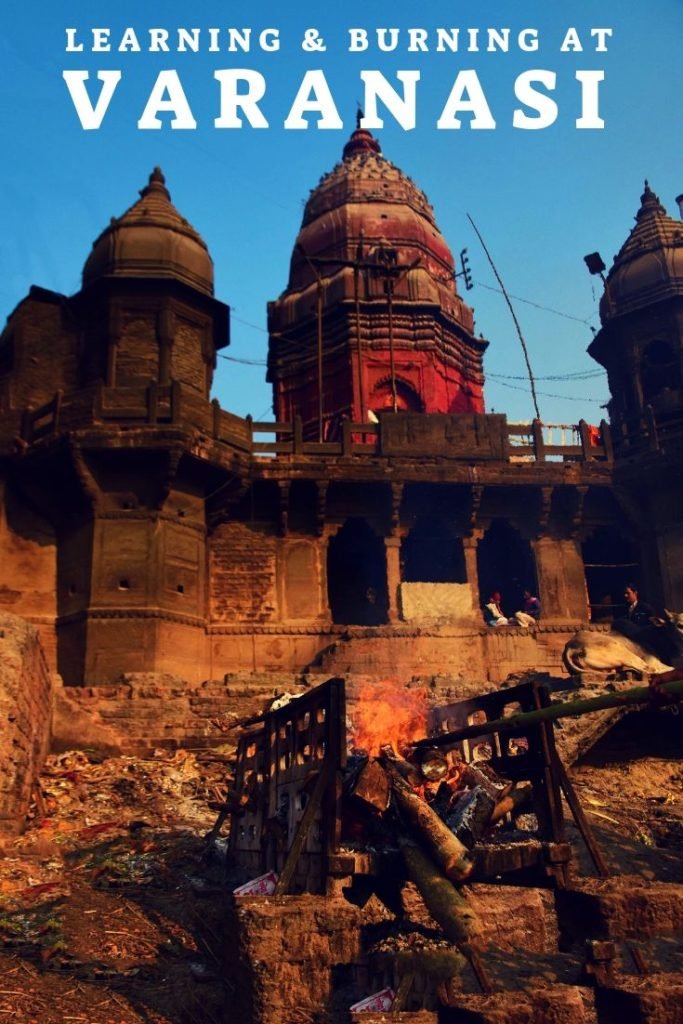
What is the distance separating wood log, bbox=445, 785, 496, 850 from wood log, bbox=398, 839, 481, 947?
1.04 ft

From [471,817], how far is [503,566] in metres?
17.4

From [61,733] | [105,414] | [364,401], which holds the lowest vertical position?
[61,733]

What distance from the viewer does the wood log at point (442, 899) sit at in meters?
4.93

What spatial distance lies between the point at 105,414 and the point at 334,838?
1353 centimetres

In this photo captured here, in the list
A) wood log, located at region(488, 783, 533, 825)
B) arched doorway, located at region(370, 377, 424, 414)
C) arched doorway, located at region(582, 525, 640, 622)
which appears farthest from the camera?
arched doorway, located at region(370, 377, 424, 414)

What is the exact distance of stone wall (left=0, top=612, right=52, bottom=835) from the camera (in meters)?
9.60

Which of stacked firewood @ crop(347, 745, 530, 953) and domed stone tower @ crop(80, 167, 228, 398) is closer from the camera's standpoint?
stacked firewood @ crop(347, 745, 530, 953)

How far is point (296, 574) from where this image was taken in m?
19.6

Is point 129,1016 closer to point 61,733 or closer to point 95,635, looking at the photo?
point 61,733

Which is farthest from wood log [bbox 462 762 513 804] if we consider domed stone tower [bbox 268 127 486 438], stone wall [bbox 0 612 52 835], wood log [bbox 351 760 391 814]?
domed stone tower [bbox 268 127 486 438]

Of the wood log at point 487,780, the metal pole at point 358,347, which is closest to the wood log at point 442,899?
the wood log at point 487,780

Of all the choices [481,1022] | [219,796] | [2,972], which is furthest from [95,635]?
[481,1022]

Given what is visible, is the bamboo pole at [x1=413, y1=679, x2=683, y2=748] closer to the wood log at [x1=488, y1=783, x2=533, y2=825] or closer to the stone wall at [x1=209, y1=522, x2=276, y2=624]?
the wood log at [x1=488, y1=783, x2=533, y2=825]

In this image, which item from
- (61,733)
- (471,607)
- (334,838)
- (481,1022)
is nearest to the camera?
(481,1022)
